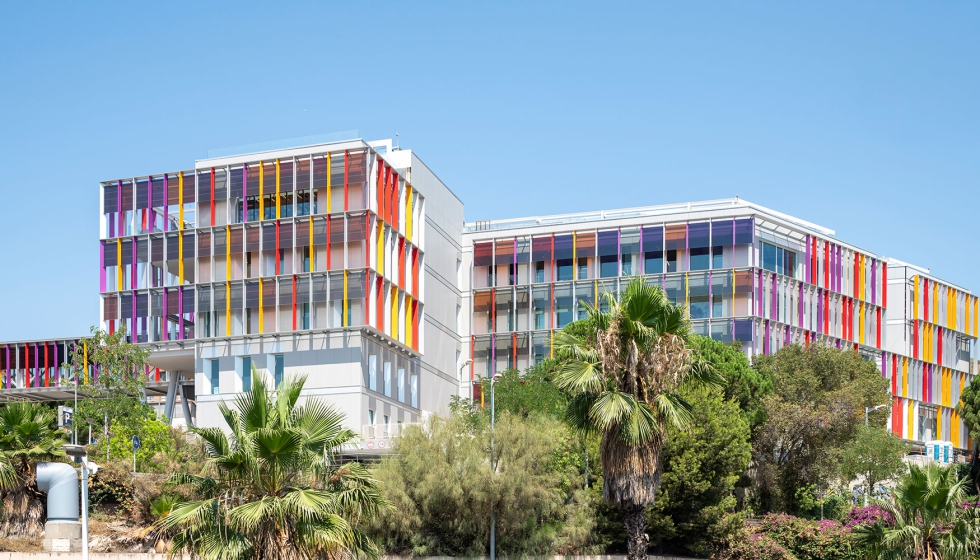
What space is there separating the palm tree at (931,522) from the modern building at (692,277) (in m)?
56.3

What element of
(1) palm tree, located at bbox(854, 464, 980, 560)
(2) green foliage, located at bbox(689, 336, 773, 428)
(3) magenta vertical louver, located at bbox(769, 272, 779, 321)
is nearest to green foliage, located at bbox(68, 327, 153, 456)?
(2) green foliage, located at bbox(689, 336, 773, 428)

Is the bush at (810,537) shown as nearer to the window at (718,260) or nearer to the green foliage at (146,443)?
the green foliage at (146,443)

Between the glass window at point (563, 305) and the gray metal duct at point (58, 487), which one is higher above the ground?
the glass window at point (563, 305)

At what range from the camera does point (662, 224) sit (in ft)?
319

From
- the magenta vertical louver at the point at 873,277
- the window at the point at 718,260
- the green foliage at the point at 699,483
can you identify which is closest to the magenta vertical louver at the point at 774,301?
the window at the point at 718,260

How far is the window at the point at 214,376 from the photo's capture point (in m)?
79.7

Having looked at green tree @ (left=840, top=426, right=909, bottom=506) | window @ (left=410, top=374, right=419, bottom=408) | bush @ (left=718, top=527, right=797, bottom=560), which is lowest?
bush @ (left=718, top=527, right=797, bottom=560)

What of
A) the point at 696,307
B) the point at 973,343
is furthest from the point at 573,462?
the point at 973,343

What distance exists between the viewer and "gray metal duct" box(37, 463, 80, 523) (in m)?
47.6

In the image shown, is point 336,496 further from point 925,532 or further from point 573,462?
point 573,462

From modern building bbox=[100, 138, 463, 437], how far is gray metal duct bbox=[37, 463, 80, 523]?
1093 inches

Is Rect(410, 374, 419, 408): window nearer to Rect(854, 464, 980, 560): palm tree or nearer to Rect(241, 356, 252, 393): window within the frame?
Rect(241, 356, 252, 393): window

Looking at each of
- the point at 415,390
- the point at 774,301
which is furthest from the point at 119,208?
the point at 774,301

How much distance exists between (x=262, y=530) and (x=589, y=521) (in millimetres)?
27431
